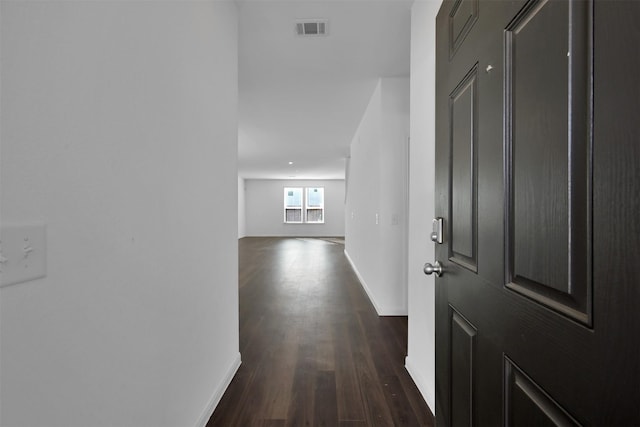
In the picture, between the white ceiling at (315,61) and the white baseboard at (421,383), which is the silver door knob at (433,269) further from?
the white ceiling at (315,61)

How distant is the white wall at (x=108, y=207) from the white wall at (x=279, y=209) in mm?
11794

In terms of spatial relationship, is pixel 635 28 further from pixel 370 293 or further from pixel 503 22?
pixel 370 293

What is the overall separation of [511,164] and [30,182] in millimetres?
1113

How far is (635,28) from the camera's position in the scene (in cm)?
44

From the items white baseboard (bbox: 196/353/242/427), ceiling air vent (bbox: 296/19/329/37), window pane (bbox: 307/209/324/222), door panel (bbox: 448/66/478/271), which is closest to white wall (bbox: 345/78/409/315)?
ceiling air vent (bbox: 296/19/329/37)

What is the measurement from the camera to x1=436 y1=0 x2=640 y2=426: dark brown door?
0.47m

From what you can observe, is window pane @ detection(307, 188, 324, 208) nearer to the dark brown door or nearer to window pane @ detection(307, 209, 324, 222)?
window pane @ detection(307, 209, 324, 222)

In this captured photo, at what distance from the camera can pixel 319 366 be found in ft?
7.42

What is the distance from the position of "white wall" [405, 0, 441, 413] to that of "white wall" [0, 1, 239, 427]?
4.21ft

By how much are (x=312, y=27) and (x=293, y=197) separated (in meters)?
11.2

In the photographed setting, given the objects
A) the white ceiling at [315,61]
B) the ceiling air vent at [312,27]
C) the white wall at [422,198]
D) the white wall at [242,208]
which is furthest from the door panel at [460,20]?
the white wall at [242,208]

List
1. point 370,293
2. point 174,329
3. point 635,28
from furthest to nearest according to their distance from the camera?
point 370,293
point 174,329
point 635,28

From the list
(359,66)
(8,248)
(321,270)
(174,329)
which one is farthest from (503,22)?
(321,270)

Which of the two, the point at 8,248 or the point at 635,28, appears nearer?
the point at 635,28
